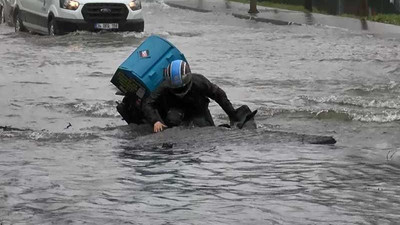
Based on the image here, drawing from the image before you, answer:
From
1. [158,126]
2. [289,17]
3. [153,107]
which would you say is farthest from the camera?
[289,17]

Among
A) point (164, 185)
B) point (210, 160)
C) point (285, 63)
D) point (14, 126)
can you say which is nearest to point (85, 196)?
point (164, 185)

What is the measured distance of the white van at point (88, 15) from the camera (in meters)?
23.9

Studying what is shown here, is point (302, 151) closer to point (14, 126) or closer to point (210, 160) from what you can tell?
point (210, 160)

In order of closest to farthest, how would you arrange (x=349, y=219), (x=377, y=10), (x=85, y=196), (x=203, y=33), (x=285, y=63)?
1. (x=349, y=219)
2. (x=85, y=196)
3. (x=285, y=63)
4. (x=203, y=33)
5. (x=377, y=10)

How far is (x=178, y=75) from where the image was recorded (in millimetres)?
11227

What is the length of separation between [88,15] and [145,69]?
12278 millimetres

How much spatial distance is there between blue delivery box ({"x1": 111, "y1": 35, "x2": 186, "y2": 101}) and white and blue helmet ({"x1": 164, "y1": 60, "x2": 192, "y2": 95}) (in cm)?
52

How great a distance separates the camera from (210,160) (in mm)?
10281

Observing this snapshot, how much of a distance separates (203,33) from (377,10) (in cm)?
717

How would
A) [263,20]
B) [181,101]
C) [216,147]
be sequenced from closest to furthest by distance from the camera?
[216,147], [181,101], [263,20]

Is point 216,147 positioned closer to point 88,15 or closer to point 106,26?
point 88,15

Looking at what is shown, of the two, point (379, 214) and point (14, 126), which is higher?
point (379, 214)

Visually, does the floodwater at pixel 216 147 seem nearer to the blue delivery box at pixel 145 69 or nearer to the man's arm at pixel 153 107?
the man's arm at pixel 153 107

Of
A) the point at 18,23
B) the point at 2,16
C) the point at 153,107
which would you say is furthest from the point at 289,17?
the point at 153,107
